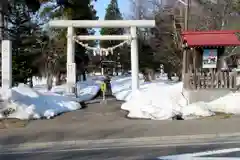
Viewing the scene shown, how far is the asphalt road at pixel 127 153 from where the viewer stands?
8180 millimetres

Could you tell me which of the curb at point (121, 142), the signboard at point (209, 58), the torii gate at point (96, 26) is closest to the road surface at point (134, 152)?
the curb at point (121, 142)

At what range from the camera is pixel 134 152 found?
8648 millimetres

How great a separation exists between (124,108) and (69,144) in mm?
7868

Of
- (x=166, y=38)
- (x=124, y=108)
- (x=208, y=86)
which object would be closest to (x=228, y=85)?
(x=208, y=86)

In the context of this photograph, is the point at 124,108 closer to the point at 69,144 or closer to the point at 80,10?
the point at 69,144

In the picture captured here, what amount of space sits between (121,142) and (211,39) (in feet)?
29.1

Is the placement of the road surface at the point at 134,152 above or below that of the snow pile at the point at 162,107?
below

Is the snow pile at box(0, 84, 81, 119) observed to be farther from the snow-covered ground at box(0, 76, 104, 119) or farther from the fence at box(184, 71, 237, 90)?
the fence at box(184, 71, 237, 90)

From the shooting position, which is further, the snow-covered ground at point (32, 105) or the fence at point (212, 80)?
the fence at point (212, 80)

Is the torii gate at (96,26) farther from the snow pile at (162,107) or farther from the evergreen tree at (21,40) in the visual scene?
the evergreen tree at (21,40)

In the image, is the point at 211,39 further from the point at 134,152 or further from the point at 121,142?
the point at 134,152

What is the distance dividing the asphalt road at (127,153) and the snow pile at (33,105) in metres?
5.87

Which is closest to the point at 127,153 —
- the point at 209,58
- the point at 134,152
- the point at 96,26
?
the point at 134,152

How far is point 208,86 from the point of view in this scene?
1717 centimetres
